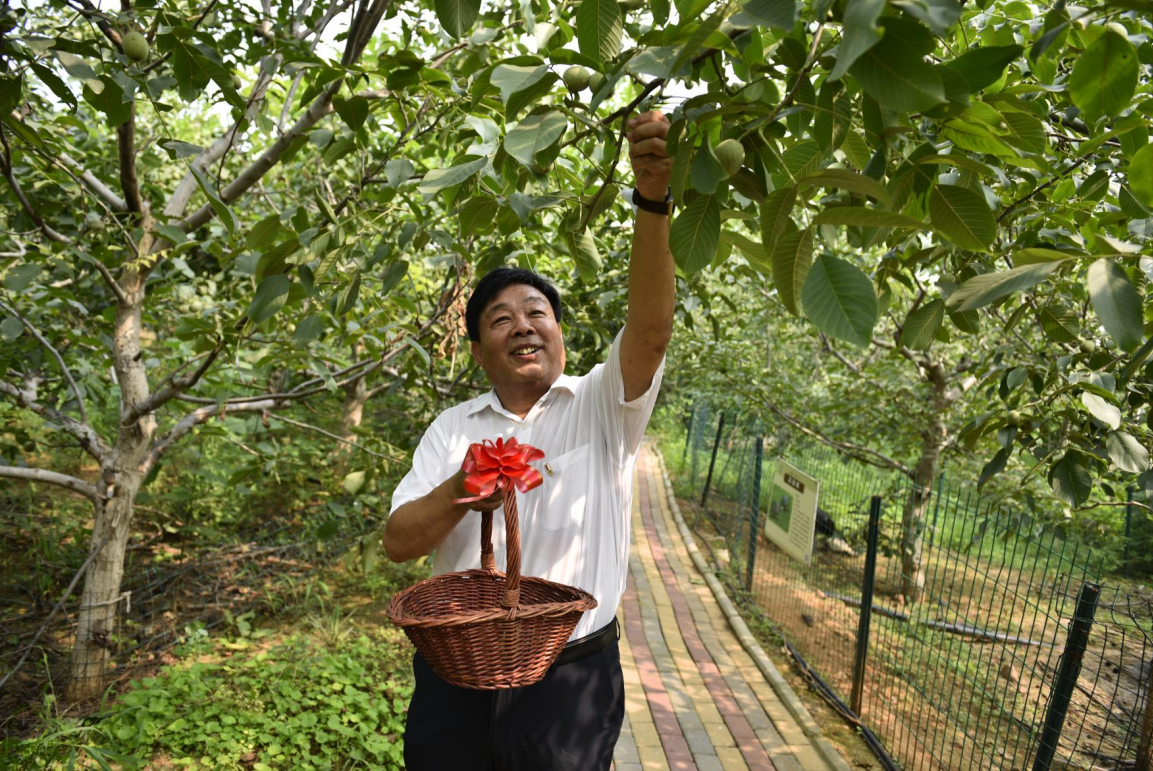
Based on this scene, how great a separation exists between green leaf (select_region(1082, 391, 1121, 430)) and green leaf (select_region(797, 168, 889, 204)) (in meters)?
1.22

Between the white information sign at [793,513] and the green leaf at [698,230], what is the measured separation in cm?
419

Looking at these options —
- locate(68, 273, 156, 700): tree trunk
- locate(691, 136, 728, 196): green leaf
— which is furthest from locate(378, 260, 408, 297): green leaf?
locate(68, 273, 156, 700): tree trunk

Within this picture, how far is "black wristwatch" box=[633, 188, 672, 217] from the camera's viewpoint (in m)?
1.31

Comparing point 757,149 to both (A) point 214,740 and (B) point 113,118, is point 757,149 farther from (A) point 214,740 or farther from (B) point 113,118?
(A) point 214,740

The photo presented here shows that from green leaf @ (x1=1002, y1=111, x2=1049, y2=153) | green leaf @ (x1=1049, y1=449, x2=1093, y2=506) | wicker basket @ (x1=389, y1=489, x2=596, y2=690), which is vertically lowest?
wicker basket @ (x1=389, y1=489, x2=596, y2=690)

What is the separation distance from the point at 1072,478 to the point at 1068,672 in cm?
101

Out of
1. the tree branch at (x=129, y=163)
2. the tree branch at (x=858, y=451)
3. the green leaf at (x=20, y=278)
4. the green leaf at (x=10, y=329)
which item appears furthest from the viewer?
the tree branch at (x=858, y=451)

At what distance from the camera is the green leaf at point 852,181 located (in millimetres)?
800

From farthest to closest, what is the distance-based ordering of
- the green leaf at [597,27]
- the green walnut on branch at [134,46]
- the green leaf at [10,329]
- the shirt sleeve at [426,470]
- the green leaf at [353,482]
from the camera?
the green leaf at [353,482], the green leaf at [10,329], the green walnut on branch at [134,46], the shirt sleeve at [426,470], the green leaf at [597,27]

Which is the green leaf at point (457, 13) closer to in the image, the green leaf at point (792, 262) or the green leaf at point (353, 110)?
the green leaf at point (792, 262)

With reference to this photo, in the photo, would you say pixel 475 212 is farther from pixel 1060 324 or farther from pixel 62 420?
pixel 62 420

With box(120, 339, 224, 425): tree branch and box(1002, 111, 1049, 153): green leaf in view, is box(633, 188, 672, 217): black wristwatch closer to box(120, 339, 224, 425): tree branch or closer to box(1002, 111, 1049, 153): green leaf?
box(1002, 111, 1049, 153): green leaf

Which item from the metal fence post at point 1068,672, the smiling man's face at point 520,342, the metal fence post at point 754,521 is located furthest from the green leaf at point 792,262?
the metal fence post at point 754,521

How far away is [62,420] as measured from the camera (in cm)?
334
